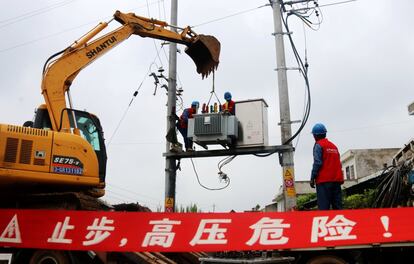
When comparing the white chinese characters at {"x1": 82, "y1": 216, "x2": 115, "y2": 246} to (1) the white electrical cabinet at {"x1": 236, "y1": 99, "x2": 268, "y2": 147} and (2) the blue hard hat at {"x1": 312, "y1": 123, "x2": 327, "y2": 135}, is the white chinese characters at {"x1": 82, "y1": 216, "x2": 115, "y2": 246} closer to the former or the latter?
(2) the blue hard hat at {"x1": 312, "y1": 123, "x2": 327, "y2": 135}

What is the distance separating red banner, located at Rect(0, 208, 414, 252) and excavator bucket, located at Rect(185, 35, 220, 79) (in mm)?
6064

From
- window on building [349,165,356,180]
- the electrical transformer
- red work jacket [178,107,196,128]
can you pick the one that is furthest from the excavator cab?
window on building [349,165,356,180]

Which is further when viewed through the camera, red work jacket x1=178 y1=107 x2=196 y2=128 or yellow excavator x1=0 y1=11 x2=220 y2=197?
red work jacket x1=178 y1=107 x2=196 y2=128

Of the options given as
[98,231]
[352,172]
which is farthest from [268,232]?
[352,172]

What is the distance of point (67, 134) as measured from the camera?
770 centimetres

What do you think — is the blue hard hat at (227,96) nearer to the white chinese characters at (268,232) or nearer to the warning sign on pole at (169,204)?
the warning sign on pole at (169,204)

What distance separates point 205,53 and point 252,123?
2395 millimetres

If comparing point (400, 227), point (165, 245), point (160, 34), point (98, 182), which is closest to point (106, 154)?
point (98, 182)

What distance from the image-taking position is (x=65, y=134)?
766 cm

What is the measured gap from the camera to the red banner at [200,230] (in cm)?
597

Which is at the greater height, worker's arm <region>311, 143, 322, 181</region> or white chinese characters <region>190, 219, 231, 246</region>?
worker's arm <region>311, 143, 322, 181</region>

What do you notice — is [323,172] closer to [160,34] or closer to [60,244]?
[60,244]

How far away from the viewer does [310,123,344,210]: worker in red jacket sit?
729 centimetres

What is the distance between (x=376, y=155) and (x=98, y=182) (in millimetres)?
30386
